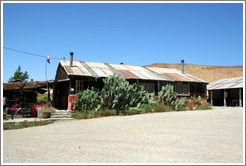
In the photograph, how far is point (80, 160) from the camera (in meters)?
4.80

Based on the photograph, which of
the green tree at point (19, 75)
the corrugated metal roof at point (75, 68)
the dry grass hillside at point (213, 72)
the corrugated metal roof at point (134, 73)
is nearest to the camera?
the corrugated metal roof at point (75, 68)

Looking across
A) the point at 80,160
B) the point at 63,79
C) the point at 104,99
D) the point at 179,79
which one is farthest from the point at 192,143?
the point at 179,79

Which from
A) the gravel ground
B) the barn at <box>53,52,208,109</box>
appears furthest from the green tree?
the gravel ground

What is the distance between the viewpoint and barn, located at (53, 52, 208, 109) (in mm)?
17953

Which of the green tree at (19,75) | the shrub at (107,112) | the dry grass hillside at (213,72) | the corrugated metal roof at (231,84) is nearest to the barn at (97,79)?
the corrugated metal roof at (231,84)

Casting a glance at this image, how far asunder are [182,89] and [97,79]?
30.3ft

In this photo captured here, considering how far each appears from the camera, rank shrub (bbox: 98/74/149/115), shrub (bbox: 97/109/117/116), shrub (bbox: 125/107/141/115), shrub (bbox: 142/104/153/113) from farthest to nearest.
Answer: shrub (bbox: 142/104/153/113), shrub (bbox: 98/74/149/115), shrub (bbox: 125/107/141/115), shrub (bbox: 97/109/117/116)

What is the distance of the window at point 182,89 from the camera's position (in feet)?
74.8

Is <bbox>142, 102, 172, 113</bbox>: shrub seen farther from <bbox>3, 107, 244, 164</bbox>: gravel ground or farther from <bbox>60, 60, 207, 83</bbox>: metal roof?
<bbox>3, 107, 244, 164</bbox>: gravel ground

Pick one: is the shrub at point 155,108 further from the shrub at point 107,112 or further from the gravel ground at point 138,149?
the gravel ground at point 138,149

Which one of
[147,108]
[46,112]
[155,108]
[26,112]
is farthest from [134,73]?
[26,112]

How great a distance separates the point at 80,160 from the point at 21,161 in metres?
Result: 1.21

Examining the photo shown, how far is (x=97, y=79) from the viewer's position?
18.4 m

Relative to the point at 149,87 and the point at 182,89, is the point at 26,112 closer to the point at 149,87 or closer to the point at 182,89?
the point at 149,87
